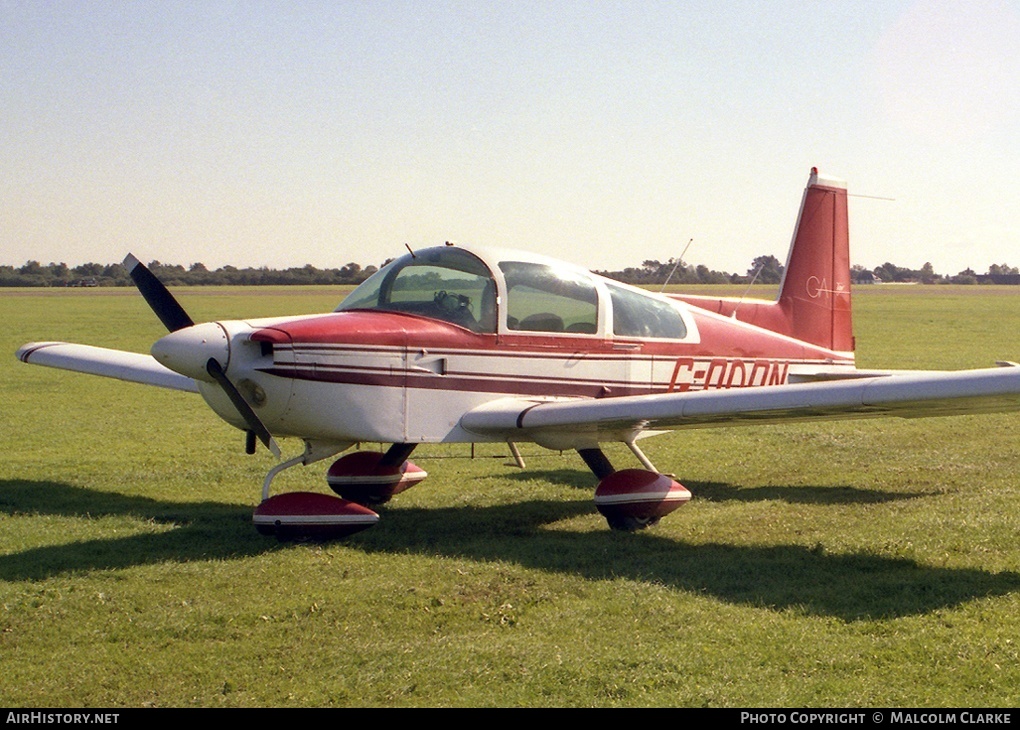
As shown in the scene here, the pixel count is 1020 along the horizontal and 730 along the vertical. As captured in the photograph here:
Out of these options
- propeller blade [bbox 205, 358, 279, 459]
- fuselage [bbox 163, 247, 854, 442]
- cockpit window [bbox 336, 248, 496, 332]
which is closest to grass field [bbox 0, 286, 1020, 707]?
propeller blade [bbox 205, 358, 279, 459]

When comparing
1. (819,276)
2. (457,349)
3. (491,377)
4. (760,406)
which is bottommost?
(760,406)

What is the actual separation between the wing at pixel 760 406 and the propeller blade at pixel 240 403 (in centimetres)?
162

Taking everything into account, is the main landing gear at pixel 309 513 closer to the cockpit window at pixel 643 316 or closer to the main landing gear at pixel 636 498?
the main landing gear at pixel 636 498

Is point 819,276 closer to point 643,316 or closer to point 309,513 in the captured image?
point 643,316

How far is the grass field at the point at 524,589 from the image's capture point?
16.6ft

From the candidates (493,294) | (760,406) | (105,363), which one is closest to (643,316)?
(493,294)

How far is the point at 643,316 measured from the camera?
32.1 ft

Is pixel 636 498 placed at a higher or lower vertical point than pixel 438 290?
lower

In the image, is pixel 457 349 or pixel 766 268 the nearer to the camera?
pixel 457 349

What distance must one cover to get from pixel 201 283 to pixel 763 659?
100m

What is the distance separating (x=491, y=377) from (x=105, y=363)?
17.4ft

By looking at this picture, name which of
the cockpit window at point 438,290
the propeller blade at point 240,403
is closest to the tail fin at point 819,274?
the cockpit window at point 438,290

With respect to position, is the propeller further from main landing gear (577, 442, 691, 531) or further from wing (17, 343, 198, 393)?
main landing gear (577, 442, 691, 531)
